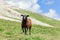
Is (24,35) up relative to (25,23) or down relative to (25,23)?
down

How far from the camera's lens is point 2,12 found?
117375mm

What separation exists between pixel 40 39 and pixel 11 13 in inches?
3989

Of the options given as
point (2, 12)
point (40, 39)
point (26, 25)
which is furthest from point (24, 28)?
point (2, 12)

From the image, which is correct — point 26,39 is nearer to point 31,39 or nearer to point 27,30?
point 31,39

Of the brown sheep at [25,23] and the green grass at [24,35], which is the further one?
the brown sheep at [25,23]

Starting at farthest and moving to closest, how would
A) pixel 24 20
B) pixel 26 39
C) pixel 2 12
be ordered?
pixel 2 12 < pixel 24 20 < pixel 26 39

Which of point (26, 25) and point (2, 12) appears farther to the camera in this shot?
point (2, 12)

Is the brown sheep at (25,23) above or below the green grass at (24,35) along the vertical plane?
above

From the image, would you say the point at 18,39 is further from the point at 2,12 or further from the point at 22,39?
the point at 2,12

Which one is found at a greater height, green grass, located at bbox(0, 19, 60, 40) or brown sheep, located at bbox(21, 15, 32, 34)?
brown sheep, located at bbox(21, 15, 32, 34)

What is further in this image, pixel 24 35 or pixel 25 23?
pixel 25 23

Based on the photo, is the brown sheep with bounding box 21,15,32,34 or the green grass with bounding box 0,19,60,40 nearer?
the green grass with bounding box 0,19,60,40

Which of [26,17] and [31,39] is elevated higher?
[26,17]

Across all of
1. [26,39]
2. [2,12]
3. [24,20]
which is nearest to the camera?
[26,39]
